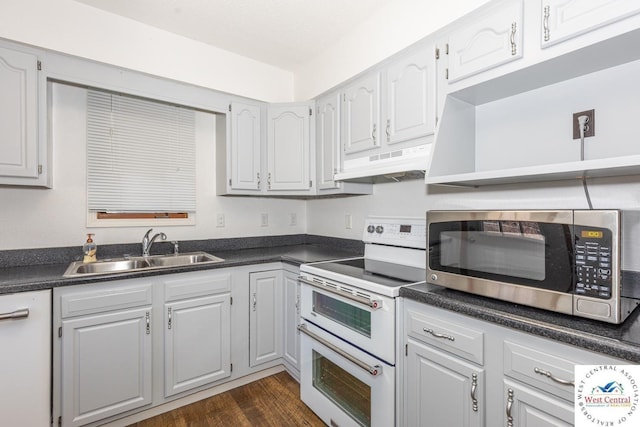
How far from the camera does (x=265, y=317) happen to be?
7.61 feet

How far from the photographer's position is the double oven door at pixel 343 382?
147cm

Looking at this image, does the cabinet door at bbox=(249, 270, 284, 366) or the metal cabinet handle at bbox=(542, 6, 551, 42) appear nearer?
the metal cabinet handle at bbox=(542, 6, 551, 42)

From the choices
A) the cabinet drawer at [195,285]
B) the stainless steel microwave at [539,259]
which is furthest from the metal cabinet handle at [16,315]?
the stainless steel microwave at [539,259]

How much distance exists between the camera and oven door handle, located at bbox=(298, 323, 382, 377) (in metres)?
1.46

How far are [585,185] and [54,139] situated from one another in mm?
3005

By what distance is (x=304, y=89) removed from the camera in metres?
2.85

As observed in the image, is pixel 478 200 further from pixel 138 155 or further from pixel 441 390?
pixel 138 155

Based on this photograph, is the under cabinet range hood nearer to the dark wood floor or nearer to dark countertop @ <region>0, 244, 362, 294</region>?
dark countertop @ <region>0, 244, 362, 294</region>

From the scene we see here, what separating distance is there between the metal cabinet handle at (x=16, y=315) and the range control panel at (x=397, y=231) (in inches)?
72.1

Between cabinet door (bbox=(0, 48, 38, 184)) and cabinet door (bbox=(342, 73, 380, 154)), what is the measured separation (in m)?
1.88

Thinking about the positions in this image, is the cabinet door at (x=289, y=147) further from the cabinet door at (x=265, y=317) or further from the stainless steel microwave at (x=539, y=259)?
the stainless steel microwave at (x=539, y=259)

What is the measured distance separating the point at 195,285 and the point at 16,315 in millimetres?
829

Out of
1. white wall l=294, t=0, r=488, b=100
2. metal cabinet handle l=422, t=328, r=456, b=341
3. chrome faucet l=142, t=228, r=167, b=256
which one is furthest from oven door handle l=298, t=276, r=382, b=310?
white wall l=294, t=0, r=488, b=100

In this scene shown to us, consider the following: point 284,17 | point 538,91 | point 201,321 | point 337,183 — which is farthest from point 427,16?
point 201,321
